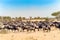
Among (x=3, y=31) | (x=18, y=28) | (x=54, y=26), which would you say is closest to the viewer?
(x=3, y=31)

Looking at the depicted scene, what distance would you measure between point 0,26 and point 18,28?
1.89 metres

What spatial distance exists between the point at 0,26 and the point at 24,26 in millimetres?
2497

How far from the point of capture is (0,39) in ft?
44.6

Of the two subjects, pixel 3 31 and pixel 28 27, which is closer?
pixel 3 31

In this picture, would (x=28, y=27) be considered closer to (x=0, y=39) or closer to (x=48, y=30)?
(x=48, y=30)

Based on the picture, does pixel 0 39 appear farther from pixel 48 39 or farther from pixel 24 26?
pixel 24 26

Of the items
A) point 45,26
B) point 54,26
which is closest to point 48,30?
point 45,26

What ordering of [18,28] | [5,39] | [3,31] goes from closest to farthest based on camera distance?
[5,39] < [3,31] < [18,28]

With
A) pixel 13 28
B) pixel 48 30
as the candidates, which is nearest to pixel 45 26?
pixel 48 30

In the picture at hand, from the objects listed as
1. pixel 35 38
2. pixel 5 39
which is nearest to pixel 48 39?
pixel 35 38

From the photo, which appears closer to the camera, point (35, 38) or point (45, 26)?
point (35, 38)

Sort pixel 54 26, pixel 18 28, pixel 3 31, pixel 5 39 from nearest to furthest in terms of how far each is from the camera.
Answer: pixel 5 39
pixel 3 31
pixel 18 28
pixel 54 26

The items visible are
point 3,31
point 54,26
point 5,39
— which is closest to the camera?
point 5,39

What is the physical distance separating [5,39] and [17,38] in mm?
934
